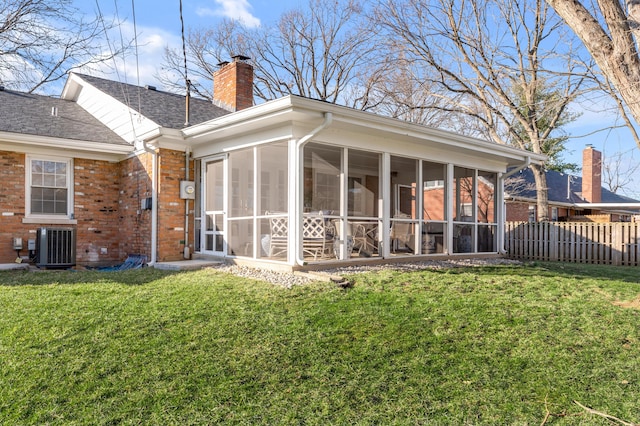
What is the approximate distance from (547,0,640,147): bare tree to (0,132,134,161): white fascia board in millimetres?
8573

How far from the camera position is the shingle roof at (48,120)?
9398 mm

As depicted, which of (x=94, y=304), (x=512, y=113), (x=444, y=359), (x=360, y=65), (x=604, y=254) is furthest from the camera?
(x=360, y=65)

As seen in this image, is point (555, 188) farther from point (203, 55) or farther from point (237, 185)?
point (237, 185)

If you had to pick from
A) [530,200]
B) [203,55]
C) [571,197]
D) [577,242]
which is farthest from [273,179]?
[571,197]

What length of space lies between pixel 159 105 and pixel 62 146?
2.70m

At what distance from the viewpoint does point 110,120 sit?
11344mm

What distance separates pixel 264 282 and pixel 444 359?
3.13 metres

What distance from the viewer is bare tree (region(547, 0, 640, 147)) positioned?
4668mm

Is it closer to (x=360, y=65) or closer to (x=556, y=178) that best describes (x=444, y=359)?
(x=360, y=65)

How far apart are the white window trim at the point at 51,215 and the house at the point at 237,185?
0.02 m

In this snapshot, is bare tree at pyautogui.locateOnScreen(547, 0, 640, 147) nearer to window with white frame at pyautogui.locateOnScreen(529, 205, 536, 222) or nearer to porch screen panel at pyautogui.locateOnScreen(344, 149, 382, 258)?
porch screen panel at pyautogui.locateOnScreen(344, 149, 382, 258)

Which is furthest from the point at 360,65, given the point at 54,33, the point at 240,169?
the point at 240,169

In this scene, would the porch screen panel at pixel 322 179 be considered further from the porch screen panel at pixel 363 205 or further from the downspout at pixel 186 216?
the downspout at pixel 186 216

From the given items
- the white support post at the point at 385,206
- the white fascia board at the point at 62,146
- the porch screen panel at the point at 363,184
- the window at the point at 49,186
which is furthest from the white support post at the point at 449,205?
the window at the point at 49,186
